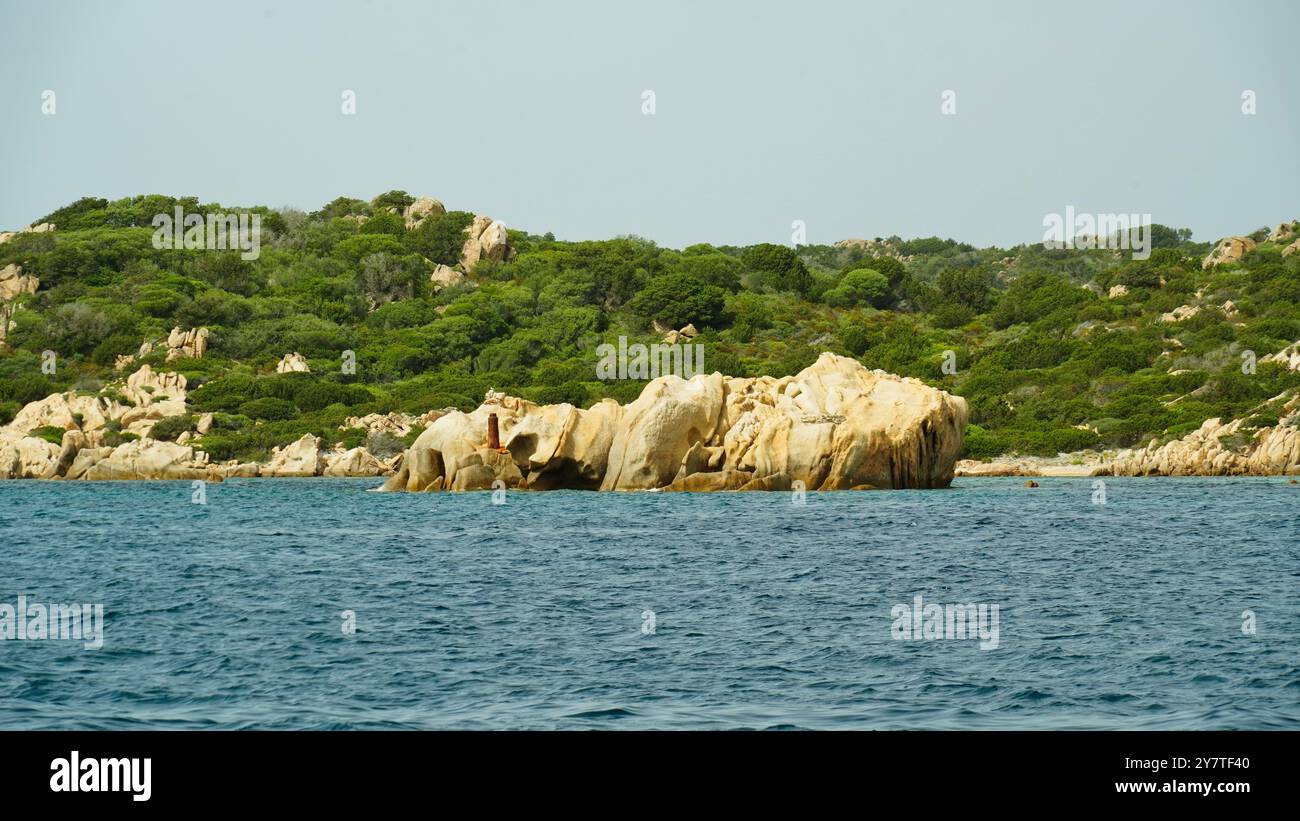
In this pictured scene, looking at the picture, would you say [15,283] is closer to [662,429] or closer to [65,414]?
[65,414]

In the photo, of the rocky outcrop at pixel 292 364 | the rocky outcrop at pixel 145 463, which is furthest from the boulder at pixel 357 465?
the rocky outcrop at pixel 292 364

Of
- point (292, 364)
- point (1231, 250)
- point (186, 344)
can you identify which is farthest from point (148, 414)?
point (1231, 250)

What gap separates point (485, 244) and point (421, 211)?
17.1 metres

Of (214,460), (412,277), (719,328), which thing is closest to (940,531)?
(214,460)

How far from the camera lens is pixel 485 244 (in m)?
132

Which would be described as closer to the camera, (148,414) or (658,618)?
(658,618)

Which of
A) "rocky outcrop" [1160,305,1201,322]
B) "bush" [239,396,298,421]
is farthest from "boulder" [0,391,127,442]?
"rocky outcrop" [1160,305,1201,322]

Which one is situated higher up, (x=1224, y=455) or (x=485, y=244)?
(x=485, y=244)

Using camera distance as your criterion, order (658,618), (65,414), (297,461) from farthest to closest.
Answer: (65,414), (297,461), (658,618)

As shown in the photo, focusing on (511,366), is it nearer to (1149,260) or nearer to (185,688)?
(1149,260)

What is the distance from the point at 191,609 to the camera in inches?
963

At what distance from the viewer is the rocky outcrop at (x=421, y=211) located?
14475cm

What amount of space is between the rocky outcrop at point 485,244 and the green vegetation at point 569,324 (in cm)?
136

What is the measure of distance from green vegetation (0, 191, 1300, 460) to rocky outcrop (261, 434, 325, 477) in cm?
210
